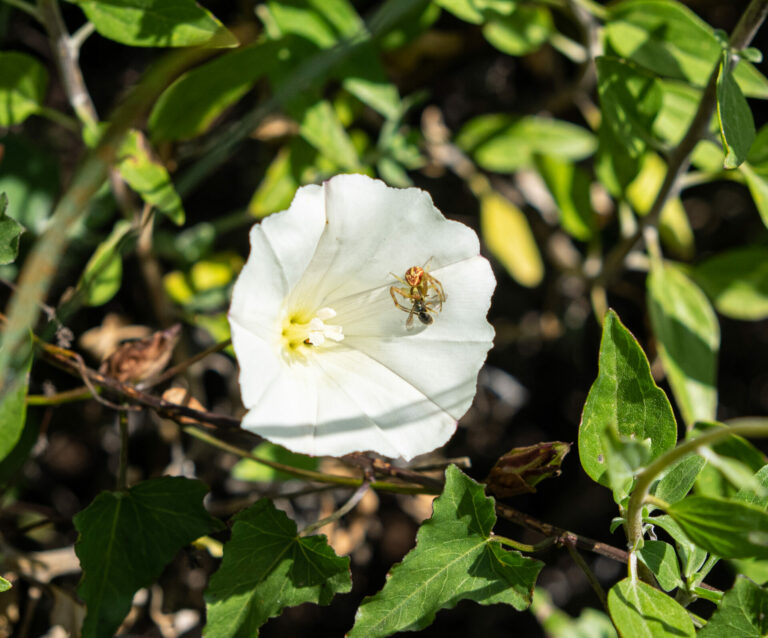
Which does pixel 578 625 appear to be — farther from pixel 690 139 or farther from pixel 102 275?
pixel 102 275

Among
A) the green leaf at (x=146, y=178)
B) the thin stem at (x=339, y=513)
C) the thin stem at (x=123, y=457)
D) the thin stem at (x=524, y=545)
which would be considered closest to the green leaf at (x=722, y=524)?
the thin stem at (x=524, y=545)

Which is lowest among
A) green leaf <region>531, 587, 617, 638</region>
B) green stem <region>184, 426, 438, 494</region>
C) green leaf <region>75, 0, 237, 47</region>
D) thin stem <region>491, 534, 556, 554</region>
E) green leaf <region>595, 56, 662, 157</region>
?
green leaf <region>531, 587, 617, 638</region>

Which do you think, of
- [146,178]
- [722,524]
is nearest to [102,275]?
[146,178]

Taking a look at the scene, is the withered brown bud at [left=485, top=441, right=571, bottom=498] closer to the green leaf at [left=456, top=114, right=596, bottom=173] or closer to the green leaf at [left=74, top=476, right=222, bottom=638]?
the green leaf at [left=74, top=476, right=222, bottom=638]

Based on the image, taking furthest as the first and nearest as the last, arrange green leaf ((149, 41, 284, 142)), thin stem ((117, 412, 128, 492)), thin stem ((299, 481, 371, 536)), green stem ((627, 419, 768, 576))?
green leaf ((149, 41, 284, 142)), thin stem ((117, 412, 128, 492)), thin stem ((299, 481, 371, 536)), green stem ((627, 419, 768, 576))

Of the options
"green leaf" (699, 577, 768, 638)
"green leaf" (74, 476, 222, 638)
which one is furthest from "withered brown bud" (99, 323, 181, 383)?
"green leaf" (699, 577, 768, 638)

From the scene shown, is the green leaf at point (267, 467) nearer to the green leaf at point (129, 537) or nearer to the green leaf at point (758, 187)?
the green leaf at point (129, 537)

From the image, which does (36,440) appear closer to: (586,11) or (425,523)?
(425,523)
